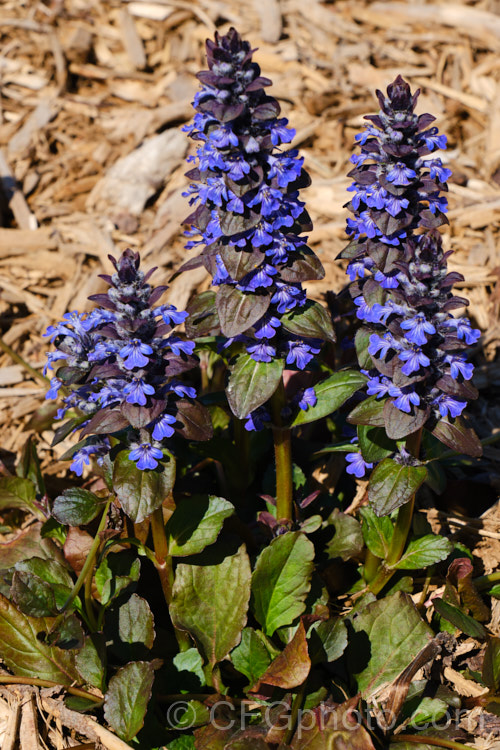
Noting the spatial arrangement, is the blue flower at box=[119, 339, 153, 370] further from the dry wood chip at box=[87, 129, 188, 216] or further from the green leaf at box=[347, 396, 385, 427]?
the dry wood chip at box=[87, 129, 188, 216]

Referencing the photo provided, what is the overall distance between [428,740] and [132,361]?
199cm

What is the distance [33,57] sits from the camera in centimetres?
729

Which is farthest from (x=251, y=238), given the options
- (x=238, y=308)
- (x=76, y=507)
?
(x=76, y=507)

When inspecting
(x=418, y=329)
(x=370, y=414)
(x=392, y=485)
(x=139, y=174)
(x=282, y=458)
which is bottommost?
(x=282, y=458)

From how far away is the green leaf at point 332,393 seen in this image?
10.3 feet

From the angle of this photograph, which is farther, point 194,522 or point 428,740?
point 194,522

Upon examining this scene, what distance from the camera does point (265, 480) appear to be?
12.6 feet

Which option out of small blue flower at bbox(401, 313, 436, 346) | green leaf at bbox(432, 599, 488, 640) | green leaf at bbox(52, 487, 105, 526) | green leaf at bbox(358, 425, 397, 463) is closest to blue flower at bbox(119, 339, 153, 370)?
green leaf at bbox(52, 487, 105, 526)

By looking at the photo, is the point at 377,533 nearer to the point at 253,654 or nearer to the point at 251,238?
the point at 253,654

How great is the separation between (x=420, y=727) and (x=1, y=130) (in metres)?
6.07

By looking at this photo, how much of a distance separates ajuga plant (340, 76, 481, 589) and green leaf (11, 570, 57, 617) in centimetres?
142

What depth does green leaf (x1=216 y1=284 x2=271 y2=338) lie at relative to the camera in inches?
111

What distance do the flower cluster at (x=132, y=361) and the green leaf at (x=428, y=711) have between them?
1603 millimetres

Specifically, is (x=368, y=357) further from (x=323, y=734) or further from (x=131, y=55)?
(x=131, y=55)
